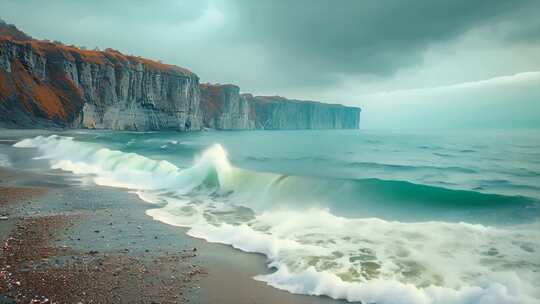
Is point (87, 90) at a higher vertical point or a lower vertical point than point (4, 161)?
higher

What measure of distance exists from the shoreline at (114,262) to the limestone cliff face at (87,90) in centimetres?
8182

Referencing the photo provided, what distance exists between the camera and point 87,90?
9600 centimetres

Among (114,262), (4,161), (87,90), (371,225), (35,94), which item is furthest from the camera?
(87,90)

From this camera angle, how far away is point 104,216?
39.6 ft

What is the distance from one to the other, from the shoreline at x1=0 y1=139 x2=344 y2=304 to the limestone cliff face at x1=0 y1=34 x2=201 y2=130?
8182 centimetres

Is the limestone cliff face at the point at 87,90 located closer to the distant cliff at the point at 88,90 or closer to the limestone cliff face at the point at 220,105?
the distant cliff at the point at 88,90

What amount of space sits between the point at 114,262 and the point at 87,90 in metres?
101

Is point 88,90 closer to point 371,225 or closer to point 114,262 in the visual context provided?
point 114,262

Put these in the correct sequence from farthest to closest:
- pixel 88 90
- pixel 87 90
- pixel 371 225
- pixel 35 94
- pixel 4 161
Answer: pixel 88 90
pixel 87 90
pixel 35 94
pixel 4 161
pixel 371 225

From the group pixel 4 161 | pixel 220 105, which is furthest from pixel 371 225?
pixel 220 105

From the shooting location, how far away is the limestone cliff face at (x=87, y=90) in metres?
80.6

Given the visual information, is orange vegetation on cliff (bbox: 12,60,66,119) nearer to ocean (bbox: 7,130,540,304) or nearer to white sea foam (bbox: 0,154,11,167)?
white sea foam (bbox: 0,154,11,167)

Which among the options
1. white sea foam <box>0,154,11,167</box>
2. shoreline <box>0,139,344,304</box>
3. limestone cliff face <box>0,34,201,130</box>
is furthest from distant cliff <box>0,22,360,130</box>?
shoreline <box>0,139,344,304</box>

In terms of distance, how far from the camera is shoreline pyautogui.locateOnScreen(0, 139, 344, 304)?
629cm
